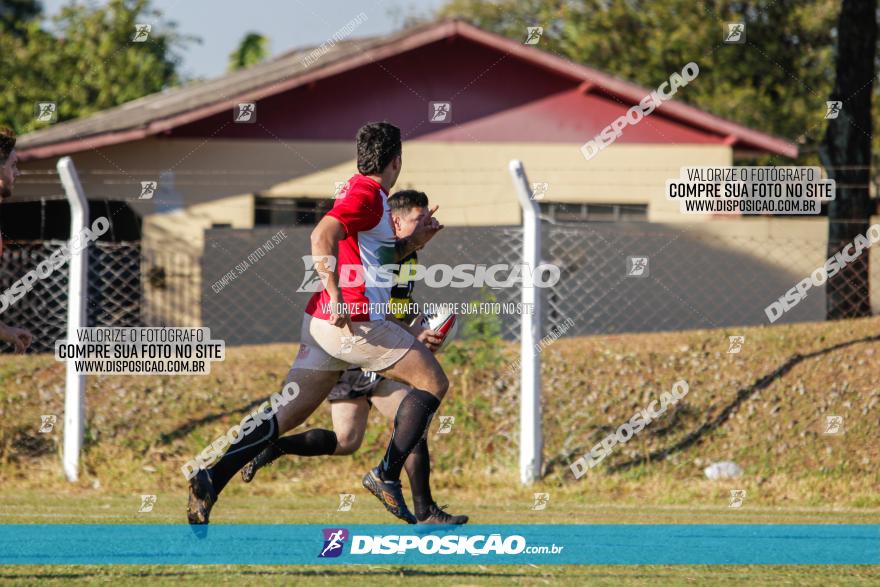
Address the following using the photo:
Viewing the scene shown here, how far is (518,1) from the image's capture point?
40812mm

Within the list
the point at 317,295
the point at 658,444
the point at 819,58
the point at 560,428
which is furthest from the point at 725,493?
the point at 819,58

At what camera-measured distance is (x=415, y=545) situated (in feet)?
22.1

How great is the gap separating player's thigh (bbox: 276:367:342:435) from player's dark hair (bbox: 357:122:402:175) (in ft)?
3.64

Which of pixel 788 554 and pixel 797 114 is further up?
pixel 797 114

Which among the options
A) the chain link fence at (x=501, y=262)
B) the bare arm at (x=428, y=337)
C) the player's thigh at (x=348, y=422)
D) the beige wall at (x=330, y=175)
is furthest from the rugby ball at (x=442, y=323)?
the beige wall at (x=330, y=175)

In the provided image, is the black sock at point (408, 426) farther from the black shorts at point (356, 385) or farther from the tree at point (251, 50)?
the tree at point (251, 50)

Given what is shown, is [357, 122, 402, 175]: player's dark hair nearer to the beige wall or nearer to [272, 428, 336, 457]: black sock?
[272, 428, 336, 457]: black sock

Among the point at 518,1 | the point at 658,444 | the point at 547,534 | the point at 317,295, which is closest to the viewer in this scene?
the point at 317,295

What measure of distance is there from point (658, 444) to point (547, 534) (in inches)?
143

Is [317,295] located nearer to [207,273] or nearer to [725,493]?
[725,493]

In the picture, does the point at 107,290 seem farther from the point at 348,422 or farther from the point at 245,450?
the point at 245,450

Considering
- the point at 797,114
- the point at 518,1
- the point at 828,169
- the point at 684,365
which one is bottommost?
the point at 684,365

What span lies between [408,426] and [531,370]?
3.64 meters

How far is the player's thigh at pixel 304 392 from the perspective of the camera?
254 inches
